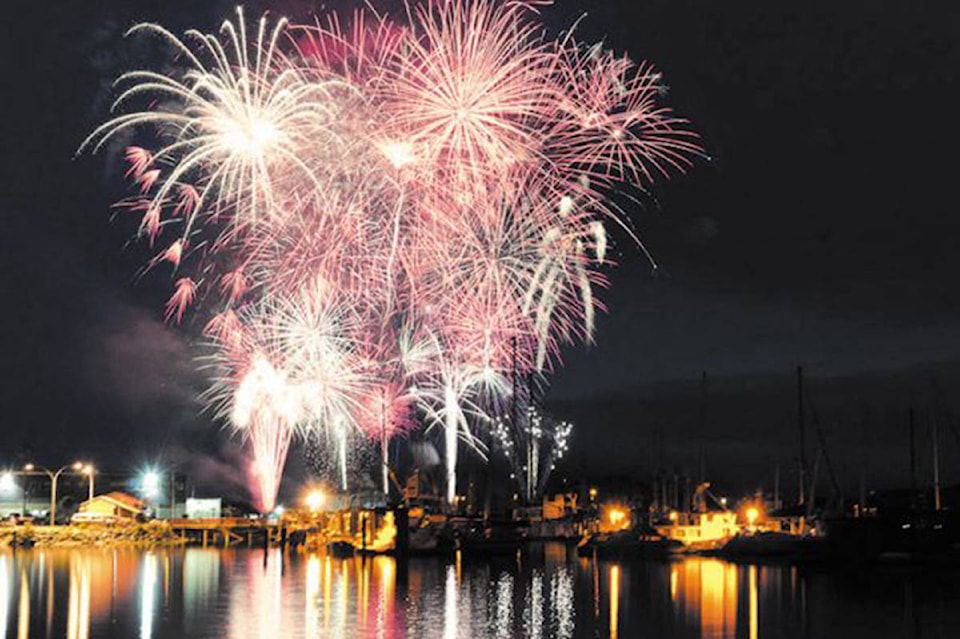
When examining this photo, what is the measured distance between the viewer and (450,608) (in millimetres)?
47438

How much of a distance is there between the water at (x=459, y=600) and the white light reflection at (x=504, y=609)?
8 cm

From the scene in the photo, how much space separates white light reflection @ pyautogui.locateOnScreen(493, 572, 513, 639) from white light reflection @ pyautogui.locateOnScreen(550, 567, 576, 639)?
1.58 metres

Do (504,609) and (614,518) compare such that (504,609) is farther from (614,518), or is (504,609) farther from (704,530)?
(614,518)

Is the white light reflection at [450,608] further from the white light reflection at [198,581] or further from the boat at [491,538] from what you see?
the boat at [491,538]

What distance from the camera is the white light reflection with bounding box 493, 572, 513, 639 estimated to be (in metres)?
40.4

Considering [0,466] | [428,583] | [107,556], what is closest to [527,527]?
[107,556]

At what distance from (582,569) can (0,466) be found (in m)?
102

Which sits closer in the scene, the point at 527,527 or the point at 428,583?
the point at 428,583

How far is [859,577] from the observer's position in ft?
228

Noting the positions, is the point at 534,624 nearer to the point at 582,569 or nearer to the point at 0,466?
the point at 582,569

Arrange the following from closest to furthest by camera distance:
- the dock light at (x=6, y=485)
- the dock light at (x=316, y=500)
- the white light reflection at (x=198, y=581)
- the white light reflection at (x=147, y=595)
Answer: the white light reflection at (x=147, y=595) < the white light reflection at (x=198, y=581) < the dock light at (x=316, y=500) < the dock light at (x=6, y=485)

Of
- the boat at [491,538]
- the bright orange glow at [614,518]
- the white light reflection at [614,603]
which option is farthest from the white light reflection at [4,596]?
the bright orange glow at [614,518]

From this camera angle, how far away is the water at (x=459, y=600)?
4103cm

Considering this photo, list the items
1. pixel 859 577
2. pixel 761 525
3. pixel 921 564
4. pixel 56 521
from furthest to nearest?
pixel 56 521
pixel 761 525
pixel 921 564
pixel 859 577
